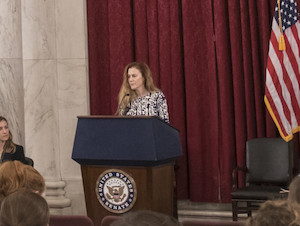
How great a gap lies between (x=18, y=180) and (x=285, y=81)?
3.99 m

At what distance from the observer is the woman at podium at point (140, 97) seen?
19.8 feet

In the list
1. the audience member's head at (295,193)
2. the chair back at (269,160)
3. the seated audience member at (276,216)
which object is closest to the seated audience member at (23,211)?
the seated audience member at (276,216)

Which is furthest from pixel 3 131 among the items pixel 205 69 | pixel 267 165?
pixel 267 165

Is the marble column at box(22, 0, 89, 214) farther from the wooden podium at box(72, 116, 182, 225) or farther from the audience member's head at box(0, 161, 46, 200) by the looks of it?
the audience member's head at box(0, 161, 46, 200)

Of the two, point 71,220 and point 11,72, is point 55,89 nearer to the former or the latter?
point 11,72

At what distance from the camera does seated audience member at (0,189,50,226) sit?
198cm

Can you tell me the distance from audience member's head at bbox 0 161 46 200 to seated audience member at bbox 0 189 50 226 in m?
1.03

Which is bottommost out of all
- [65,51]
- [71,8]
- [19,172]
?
[19,172]

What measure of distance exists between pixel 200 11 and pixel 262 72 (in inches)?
43.1

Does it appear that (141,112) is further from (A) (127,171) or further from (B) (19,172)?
(B) (19,172)

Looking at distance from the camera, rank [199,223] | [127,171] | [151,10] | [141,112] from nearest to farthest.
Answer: [199,223], [127,171], [141,112], [151,10]

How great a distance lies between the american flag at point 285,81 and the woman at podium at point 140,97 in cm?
122

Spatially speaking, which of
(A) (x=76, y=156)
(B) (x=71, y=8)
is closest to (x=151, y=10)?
(B) (x=71, y=8)

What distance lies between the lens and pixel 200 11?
7.46 metres
